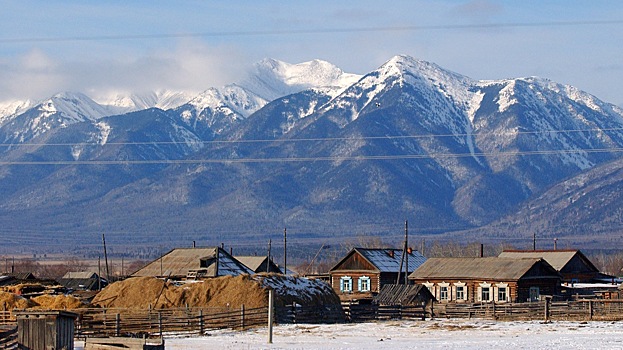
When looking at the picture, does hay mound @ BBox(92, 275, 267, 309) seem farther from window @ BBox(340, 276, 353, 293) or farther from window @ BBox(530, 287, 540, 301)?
window @ BBox(340, 276, 353, 293)

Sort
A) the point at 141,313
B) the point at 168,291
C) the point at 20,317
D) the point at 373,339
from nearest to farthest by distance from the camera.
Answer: the point at 20,317, the point at 373,339, the point at 141,313, the point at 168,291

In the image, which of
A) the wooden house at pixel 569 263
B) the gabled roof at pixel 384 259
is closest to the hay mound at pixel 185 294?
the gabled roof at pixel 384 259

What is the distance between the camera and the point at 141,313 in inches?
2891

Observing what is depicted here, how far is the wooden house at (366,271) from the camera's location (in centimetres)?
12494

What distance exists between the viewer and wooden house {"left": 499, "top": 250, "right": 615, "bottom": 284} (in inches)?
4961

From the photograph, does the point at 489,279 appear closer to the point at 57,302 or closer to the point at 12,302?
the point at 57,302

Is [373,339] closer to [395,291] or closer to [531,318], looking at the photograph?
[531,318]

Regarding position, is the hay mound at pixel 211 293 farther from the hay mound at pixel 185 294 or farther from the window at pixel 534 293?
the window at pixel 534 293

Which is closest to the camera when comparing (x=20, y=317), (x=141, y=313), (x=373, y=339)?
(x=20, y=317)

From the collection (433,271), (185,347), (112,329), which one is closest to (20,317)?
(185,347)

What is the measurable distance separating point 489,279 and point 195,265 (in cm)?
2243

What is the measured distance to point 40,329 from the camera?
167 feet

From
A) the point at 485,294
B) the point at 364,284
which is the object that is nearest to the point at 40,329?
the point at 485,294

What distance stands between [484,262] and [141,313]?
4416 centimetres
